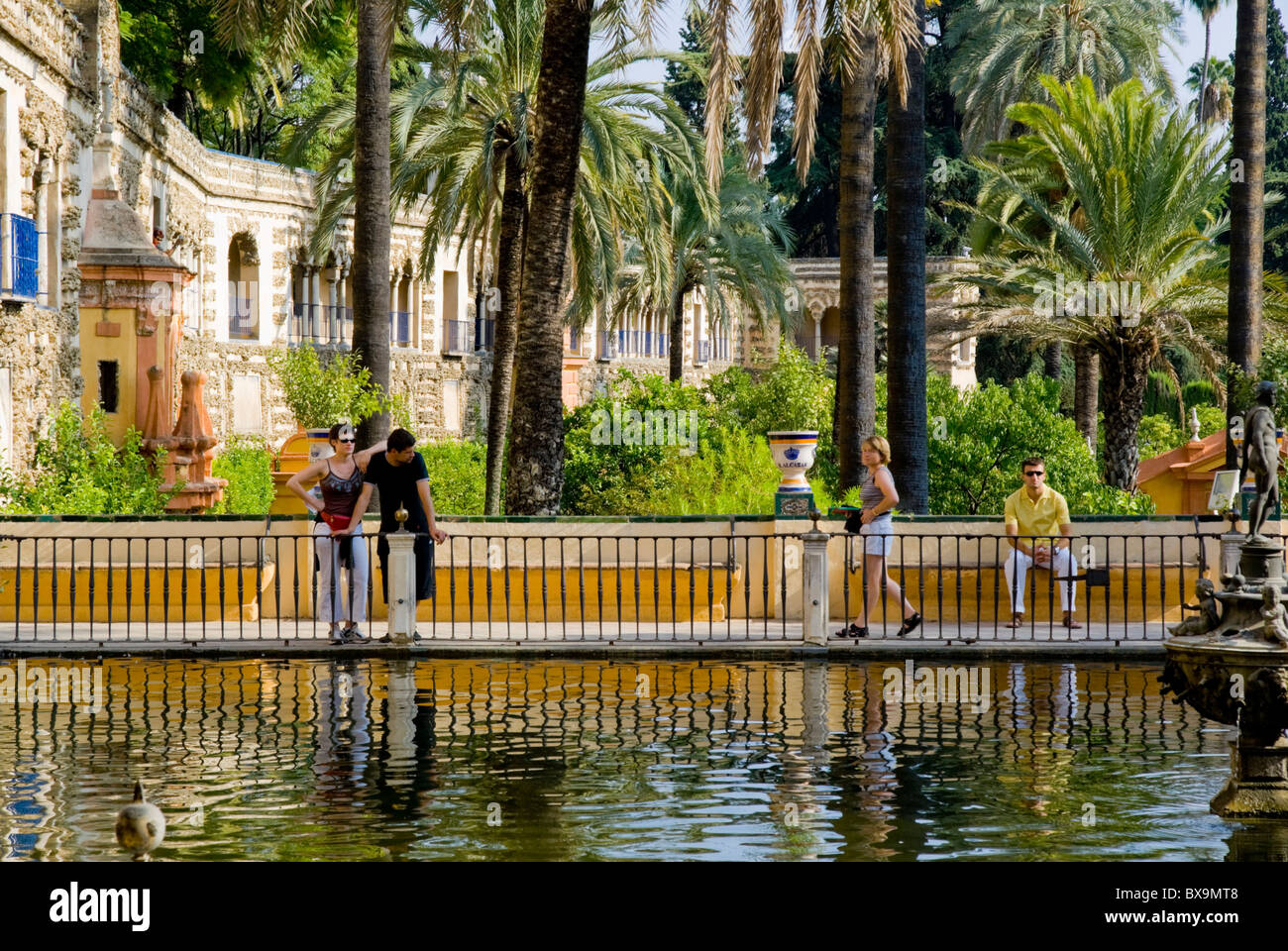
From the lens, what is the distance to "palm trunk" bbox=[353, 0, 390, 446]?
18.2 meters

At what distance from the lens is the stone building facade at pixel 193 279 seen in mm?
19484

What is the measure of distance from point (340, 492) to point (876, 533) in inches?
182

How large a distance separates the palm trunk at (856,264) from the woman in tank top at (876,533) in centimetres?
652

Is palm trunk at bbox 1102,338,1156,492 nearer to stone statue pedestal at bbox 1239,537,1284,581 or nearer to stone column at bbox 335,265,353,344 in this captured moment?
stone statue pedestal at bbox 1239,537,1284,581

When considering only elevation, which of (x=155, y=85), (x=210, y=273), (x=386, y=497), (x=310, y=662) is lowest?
(x=310, y=662)

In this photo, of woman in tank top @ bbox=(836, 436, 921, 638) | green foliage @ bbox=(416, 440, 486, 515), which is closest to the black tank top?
woman in tank top @ bbox=(836, 436, 921, 638)

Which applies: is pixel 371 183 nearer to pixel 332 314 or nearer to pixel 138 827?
pixel 138 827

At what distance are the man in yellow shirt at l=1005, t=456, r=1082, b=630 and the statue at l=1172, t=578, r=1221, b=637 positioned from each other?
624 centimetres

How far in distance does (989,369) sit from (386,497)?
42025 mm

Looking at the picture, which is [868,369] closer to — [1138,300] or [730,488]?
[730,488]

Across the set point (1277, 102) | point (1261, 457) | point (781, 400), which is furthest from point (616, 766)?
point (1277, 102)

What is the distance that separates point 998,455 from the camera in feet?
75.3
